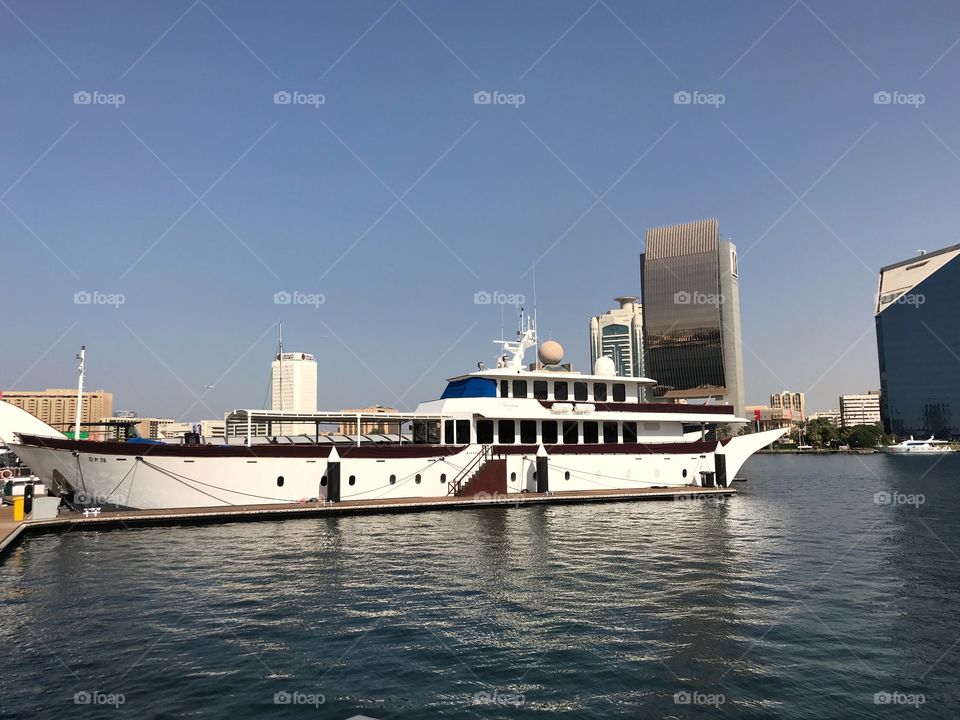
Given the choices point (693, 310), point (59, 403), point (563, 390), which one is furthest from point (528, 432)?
point (59, 403)

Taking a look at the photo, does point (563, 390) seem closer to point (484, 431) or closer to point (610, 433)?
point (610, 433)

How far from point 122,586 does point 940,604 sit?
62.8 ft

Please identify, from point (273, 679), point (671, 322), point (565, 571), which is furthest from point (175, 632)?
point (671, 322)

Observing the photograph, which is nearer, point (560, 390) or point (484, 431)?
point (484, 431)

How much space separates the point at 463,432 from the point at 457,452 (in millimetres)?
1539

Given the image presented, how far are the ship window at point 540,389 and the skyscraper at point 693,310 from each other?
135 meters

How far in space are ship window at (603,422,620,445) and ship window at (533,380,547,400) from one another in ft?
13.1

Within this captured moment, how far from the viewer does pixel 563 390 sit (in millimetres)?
34312

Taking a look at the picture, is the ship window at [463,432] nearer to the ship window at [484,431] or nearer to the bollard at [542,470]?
the ship window at [484,431]

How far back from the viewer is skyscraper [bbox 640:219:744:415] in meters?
163

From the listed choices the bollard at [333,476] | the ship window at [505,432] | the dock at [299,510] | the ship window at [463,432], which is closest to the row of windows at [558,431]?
the ship window at [505,432]

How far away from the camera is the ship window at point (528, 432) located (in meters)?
32.9

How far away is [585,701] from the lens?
31.7 feet

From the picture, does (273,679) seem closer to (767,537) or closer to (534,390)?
(767,537)
